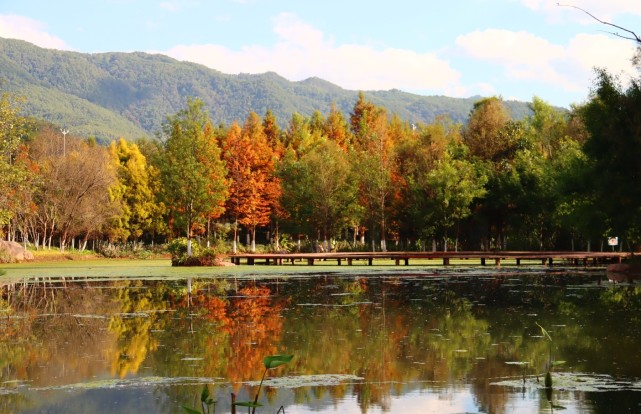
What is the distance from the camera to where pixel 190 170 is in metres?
68.1

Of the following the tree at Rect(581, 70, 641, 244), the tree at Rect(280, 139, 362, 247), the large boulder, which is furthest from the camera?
the tree at Rect(280, 139, 362, 247)

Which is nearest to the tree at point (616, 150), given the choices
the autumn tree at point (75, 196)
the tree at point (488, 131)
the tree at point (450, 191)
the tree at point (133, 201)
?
the tree at point (450, 191)

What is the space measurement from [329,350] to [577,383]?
5.04 meters

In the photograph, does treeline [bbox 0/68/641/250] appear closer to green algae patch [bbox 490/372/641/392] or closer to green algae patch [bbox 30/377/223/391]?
green algae patch [bbox 490/372/641/392]

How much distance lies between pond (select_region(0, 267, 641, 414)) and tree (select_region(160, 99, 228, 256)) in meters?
37.3

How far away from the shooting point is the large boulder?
61.6 metres

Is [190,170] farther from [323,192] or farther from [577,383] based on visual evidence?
[577,383]

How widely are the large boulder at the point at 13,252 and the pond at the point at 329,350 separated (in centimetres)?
3352

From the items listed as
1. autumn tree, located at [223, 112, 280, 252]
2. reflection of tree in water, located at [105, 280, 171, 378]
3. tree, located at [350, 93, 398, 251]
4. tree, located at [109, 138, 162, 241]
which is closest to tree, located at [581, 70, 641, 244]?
reflection of tree in water, located at [105, 280, 171, 378]

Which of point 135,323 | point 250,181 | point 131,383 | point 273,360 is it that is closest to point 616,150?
point 135,323

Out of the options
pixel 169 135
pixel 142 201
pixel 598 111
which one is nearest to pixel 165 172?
pixel 169 135

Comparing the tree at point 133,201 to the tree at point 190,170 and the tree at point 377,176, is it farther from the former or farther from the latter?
the tree at point 377,176

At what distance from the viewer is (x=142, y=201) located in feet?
277

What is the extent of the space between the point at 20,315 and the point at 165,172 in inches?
1825
